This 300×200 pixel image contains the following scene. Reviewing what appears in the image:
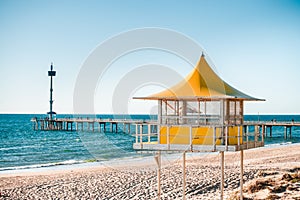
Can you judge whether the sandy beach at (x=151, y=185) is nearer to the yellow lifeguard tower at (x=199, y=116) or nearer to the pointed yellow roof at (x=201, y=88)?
the yellow lifeguard tower at (x=199, y=116)

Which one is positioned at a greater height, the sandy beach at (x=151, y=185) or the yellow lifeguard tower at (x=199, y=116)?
the yellow lifeguard tower at (x=199, y=116)

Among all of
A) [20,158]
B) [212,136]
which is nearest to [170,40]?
[212,136]

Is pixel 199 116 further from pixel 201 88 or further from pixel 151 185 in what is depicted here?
pixel 151 185

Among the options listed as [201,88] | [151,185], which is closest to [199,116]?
[201,88]

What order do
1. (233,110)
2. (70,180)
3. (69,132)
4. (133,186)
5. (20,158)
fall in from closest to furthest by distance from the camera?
(233,110)
(133,186)
(70,180)
(20,158)
(69,132)

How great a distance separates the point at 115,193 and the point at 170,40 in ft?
24.3

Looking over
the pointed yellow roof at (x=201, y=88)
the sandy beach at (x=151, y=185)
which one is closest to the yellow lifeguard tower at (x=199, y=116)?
the pointed yellow roof at (x=201, y=88)

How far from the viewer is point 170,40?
67.4ft

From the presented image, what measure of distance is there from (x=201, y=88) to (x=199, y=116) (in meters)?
0.88

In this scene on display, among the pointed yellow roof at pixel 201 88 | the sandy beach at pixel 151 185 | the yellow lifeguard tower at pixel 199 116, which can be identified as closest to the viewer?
the yellow lifeguard tower at pixel 199 116

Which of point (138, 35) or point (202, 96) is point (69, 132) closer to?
point (138, 35)

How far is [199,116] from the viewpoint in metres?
13.9

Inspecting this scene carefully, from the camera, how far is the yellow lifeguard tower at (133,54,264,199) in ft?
44.0

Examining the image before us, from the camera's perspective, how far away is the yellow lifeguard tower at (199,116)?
1341 cm
